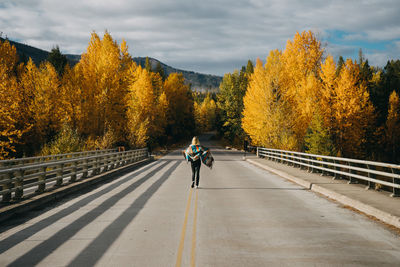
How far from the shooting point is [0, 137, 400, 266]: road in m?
5.55

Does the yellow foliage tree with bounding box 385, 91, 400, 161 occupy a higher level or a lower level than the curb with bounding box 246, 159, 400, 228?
higher

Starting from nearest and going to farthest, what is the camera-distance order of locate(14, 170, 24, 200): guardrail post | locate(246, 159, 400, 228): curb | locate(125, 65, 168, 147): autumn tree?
locate(246, 159, 400, 228): curb < locate(14, 170, 24, 200): guardrail post < locate(125, 65, 168, 147): autumn tree

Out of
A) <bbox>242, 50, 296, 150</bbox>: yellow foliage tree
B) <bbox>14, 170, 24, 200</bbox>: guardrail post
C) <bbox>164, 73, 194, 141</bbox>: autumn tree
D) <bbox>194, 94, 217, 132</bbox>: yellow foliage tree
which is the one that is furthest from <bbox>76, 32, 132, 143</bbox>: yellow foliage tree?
<bbox>194, 94, 217, 132</bbox>: yellow foliage tree

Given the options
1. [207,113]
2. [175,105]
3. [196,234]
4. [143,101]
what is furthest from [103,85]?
[207,113]

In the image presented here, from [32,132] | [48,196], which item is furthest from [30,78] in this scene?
[48,196]

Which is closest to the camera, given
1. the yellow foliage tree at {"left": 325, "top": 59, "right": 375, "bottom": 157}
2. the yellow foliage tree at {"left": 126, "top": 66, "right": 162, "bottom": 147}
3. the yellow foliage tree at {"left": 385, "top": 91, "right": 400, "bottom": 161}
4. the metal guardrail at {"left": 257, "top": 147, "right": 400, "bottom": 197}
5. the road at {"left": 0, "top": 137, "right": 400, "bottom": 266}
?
the road at {"left": 0, "top": 137, "right": 400, "bottom": 266}

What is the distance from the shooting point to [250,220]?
8258 mm

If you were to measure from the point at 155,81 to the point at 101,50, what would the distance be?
33.4 metres

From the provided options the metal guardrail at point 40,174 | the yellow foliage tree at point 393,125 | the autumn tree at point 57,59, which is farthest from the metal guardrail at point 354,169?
the autumn tree at point 57,59

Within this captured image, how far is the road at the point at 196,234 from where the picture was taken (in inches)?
218

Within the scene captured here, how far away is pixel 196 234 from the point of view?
6.98 meters

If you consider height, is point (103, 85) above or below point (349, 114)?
above

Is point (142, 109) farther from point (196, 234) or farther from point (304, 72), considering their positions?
point (196, 234)

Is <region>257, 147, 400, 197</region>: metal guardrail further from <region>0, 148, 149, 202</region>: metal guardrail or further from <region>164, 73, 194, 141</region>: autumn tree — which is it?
<region>164, 73, 194, 141</region>: autumn tree
